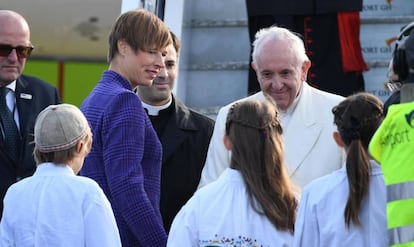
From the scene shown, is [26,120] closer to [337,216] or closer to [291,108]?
[291,108]

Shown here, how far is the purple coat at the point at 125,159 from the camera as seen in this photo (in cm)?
385

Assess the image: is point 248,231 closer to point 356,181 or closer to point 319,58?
point 356,181

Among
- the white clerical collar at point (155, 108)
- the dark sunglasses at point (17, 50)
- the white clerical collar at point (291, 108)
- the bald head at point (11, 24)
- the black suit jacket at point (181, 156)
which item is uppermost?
the bald head at point (11, 24)

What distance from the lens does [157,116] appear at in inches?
203

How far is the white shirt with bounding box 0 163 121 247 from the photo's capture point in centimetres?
371

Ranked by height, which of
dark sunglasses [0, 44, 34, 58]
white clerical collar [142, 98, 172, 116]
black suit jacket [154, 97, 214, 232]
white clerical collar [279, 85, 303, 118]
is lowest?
black suit jacket [154, 97, 214, 232]

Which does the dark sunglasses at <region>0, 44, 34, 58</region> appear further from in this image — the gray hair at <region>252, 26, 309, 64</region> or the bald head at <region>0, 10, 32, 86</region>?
the gray hair at <region>252, 26, 309, 64</region>

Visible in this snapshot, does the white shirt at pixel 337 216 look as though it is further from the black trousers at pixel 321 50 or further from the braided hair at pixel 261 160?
the black trousers at pixel 321 50

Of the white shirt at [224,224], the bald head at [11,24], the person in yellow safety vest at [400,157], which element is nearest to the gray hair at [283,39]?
the bald head at [11,24]

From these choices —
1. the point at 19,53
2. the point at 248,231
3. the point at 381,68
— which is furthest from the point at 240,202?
the point at 381,68

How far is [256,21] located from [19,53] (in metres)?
1.30

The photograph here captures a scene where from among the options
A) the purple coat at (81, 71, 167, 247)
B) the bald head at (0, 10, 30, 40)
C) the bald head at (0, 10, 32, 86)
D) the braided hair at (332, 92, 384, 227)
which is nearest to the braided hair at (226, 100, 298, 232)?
the braided hair at (332, 92, 384, 227)

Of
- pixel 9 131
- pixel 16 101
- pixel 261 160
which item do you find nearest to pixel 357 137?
pixel 261 160

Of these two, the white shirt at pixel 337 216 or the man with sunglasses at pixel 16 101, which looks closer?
the white shirt at pixel 337 216
